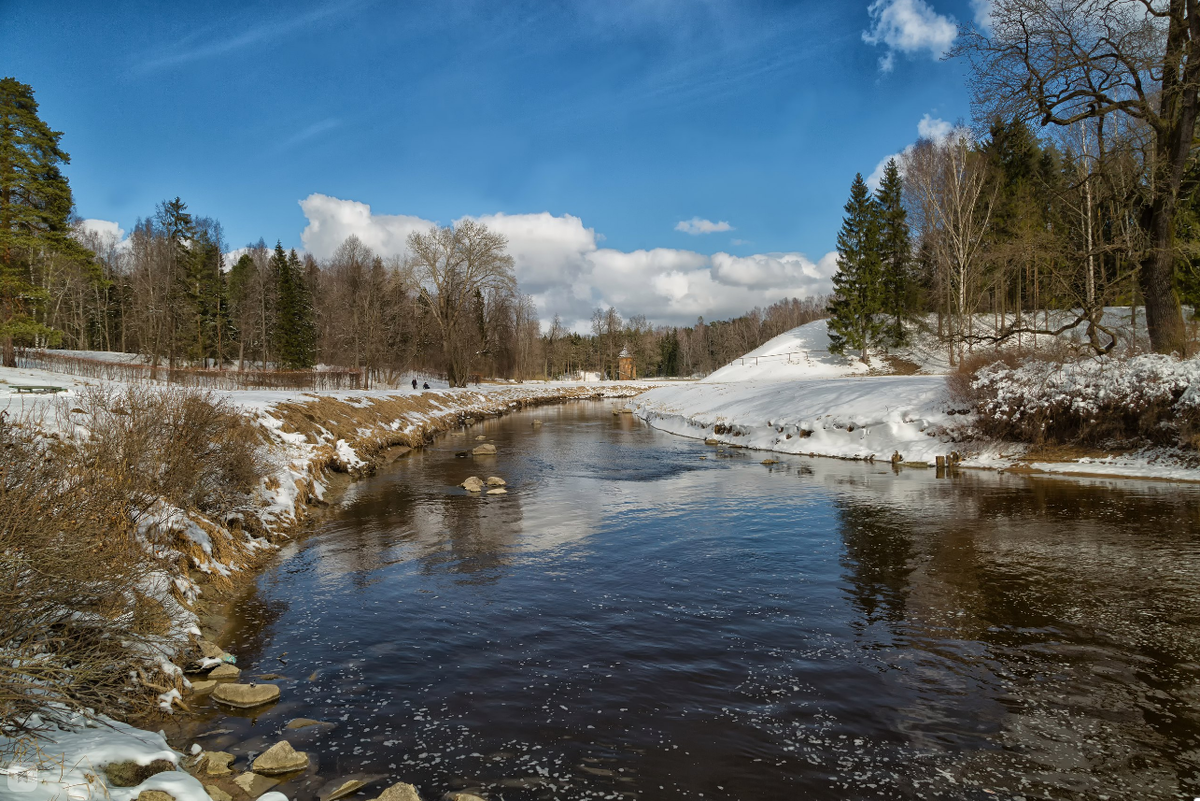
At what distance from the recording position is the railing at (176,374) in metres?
28.4

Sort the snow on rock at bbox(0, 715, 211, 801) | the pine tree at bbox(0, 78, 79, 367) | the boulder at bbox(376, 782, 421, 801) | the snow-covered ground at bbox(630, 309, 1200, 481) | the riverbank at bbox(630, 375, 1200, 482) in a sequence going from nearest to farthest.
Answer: the snow on rock at bbox(0, 715, 211, 801), the boulder at bbox(376, 782, 421, 801), the riverbank at bbox(630, 375, 1200, 482), the snow-covered ground at bbox(630, 309, 1200, 481), the pine tree at bbox(0, 78, 79, 367)

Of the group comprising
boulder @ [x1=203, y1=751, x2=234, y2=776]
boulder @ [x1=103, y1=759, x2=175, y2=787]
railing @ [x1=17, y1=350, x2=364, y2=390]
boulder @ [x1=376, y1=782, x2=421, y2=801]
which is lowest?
boulder @ [x1=203, y1=751, x2=234, y2=776]

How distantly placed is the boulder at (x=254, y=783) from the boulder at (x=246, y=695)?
1283 mm

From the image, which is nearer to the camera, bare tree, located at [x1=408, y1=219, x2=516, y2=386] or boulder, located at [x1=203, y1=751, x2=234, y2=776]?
boulder, located at [x1=203, y1=751, x2=234, y2=776]

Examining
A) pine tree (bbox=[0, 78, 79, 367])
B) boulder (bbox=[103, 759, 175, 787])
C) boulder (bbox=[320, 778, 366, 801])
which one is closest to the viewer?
boulder (bbox=[103, 759, 175, 787])

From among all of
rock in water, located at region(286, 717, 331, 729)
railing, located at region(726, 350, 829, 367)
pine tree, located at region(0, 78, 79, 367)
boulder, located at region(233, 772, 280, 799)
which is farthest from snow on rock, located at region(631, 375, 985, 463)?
pine tree, located at region(0, 78, 79, 367)

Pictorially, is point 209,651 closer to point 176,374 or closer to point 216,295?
point 176,374

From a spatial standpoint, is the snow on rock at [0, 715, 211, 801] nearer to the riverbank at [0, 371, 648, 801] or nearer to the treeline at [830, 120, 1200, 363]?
the riverbank at [0, 371, 648, 801]

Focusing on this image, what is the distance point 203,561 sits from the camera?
339 inches

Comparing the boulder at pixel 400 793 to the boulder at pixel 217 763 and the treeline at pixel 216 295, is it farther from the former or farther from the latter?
the treeline at pixel 216 295

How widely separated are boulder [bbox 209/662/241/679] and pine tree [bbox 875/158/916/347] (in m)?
54.8

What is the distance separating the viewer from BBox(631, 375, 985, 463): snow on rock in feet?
69.1

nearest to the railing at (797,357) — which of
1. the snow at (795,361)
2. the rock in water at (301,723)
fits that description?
the snow at (795,361)

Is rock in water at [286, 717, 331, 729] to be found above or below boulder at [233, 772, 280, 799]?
below
